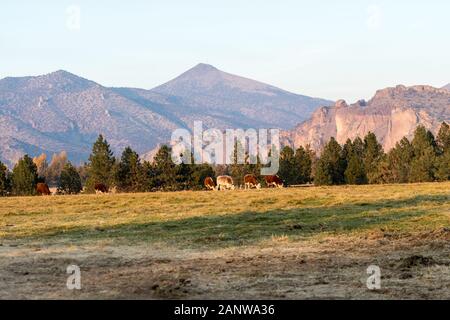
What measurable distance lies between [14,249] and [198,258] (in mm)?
6467

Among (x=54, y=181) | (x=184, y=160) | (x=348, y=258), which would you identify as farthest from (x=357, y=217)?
(x=54, y=181)

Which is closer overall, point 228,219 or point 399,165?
point 228,219

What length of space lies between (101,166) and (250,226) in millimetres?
69751

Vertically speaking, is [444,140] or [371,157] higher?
[444,140]

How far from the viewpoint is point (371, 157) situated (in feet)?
339

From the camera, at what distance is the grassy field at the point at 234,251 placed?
13.5 meters

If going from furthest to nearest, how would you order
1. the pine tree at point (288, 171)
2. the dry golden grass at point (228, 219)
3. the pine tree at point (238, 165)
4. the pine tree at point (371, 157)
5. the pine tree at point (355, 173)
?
1. the pine tree at point (238, 165)
2. the pine tree at point (288, 171)
3. the pine tree at point (371, 157)
4. the pine tree at point (355, 173)
5. the dry golden grass at point (228, 219)

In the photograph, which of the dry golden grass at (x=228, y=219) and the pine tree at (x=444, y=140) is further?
the pine tree at (x=444, y=140)

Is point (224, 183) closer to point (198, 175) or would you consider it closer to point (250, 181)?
point (250, 181)

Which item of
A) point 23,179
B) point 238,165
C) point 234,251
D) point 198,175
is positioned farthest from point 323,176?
point 234,251

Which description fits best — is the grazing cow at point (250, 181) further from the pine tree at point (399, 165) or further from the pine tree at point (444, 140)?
the pine tree at point (444, 140)

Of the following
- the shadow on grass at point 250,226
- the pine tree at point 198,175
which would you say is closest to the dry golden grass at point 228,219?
the shadow on grass at point 250,226

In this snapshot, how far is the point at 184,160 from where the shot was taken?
3684 inches

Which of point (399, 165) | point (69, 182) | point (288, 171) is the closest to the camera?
point (69, 182)
